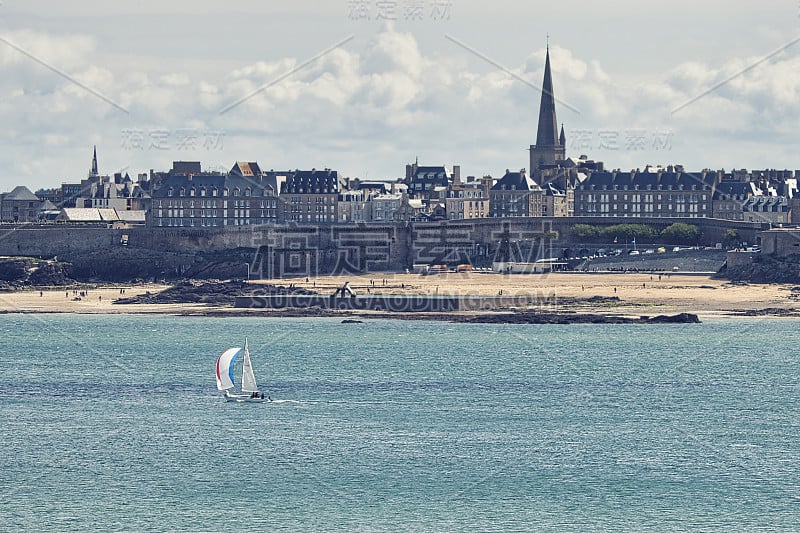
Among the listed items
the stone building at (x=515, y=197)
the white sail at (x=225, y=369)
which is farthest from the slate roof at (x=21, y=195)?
the white sail at (x=225, y=369)

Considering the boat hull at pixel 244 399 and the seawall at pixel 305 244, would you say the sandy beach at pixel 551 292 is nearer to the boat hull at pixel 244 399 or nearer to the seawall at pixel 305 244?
the seawall at pixel 305 244

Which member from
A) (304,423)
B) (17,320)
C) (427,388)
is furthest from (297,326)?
(304,423)

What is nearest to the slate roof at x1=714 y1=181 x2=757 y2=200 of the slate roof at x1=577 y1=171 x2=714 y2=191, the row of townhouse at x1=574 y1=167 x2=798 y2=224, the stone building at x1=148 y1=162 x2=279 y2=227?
the row of townhouse at x1=574 y1=167 x2=798 y2=224

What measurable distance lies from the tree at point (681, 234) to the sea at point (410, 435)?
1399 inches

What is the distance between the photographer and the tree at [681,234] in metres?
110

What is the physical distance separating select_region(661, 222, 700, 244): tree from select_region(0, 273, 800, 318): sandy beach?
13.6 meters

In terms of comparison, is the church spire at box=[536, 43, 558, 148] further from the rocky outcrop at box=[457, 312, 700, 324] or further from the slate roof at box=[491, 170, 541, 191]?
the rocky outcrop at box=[457, 312, 700, 324]

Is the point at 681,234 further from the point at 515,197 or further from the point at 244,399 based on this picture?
the point at 244,399

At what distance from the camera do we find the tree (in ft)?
360

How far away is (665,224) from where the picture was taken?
370 ft

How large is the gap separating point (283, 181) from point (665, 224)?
36545mm

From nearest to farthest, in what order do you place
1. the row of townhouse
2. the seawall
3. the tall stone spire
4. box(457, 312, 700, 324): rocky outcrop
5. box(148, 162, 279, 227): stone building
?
box(457, 312, 700, 324): rocky outcrop < the seawall < box(148, 162, 279, 227): stone building < the row of townhouse < the tall stone spire

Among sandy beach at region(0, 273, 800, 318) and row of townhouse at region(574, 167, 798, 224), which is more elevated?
row of townhouse at region(574, 167, 798, 224)

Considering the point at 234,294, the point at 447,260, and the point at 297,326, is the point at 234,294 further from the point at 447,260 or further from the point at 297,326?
the point at 447,260
